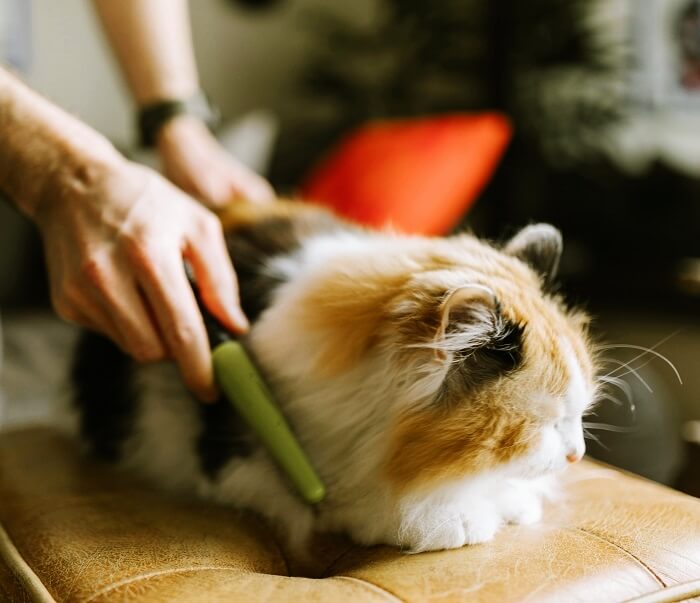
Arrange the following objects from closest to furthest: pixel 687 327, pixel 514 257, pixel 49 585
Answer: pixel 49 585, pixel 514 257, pixel 687 327

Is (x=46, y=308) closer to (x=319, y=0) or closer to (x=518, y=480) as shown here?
(x=518, y=480)

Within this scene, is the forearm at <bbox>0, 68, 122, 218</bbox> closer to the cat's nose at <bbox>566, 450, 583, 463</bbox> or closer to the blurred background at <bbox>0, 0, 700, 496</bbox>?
the cat's nose at <bbox>566, 450, 583, 463</bbox>

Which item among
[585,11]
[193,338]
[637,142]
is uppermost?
[585,11]

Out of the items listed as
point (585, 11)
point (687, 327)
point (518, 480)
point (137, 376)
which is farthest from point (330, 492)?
point (585, 11)

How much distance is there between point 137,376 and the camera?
38.3 inches

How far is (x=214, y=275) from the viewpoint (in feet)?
2.81

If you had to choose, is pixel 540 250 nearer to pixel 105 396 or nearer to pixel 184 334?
pixel 184 334

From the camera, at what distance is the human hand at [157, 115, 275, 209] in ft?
4.00

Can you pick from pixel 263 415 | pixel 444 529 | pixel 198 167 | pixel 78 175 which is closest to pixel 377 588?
pixel 444 529

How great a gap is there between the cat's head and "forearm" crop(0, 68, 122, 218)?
0.29 m

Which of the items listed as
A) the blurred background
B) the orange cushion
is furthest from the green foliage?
the orange cushion

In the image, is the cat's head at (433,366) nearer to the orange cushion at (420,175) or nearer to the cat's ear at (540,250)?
the cat's ear at (540,250)

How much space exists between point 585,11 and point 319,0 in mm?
1386

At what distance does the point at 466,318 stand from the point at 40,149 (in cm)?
55
